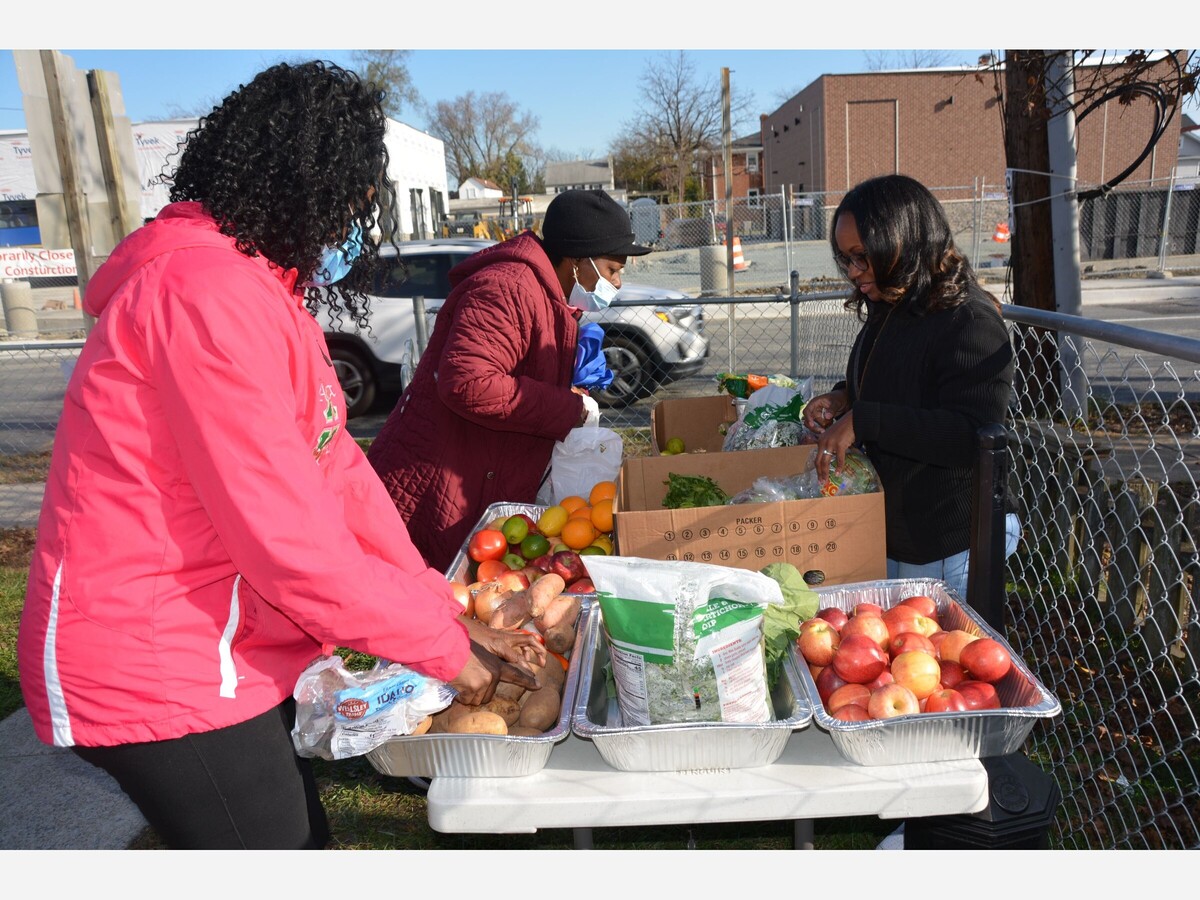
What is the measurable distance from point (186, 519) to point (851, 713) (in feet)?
4.19

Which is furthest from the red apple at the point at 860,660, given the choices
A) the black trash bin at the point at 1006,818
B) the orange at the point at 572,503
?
the orange at the point at 572,503

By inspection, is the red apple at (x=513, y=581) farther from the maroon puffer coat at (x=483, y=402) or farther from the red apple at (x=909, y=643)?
the red apple at (x=909, y=643)

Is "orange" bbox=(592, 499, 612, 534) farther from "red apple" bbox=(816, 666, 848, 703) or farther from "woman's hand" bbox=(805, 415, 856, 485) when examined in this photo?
"red apple" bbox=(816, 666, 848, 703)

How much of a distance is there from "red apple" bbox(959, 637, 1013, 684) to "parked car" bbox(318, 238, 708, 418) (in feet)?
22.3

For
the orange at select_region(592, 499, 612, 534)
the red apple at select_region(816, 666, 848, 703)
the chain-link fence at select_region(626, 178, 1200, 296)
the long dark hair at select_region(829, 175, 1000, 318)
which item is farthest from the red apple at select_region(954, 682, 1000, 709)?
the chain-link fence at select_region(626, 178, 1200, 296)

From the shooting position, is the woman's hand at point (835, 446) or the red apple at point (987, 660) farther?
the woman's hand at point (835, 446)

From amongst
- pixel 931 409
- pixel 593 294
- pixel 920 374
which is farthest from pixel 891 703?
pixel 593 294

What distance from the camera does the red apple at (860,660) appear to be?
5.93 ft

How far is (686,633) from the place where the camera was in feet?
5.23

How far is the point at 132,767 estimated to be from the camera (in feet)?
5.11

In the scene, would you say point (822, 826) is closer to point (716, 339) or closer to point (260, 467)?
point (260, 467)

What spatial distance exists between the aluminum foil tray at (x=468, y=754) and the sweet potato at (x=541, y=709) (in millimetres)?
50

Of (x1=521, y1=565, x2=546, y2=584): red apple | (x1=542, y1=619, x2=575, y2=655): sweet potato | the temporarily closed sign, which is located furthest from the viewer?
the temporarily closed sign

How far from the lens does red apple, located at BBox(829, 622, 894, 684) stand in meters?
1.81
